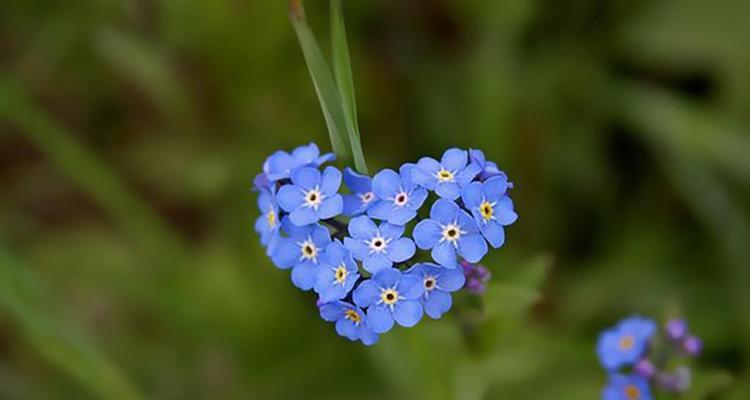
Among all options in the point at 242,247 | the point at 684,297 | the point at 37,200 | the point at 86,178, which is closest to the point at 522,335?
the point at 684,297

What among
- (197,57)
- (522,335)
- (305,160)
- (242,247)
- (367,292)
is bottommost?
(367,292)

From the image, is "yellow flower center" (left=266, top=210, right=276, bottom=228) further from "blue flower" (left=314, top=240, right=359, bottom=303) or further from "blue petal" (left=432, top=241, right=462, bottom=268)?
"blue petal" (left=432, top=241, right=462, bottom=268)

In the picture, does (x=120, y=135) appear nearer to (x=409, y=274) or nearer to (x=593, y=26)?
(x=593, y=26)

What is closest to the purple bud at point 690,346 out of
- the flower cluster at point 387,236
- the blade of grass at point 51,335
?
the flower cluster at point 387,236

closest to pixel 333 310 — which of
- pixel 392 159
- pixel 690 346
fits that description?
pixel 690 346

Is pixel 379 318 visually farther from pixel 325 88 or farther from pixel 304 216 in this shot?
pixel 325 88

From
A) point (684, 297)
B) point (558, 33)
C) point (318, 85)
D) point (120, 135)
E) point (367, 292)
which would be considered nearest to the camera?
point (367, 292)
